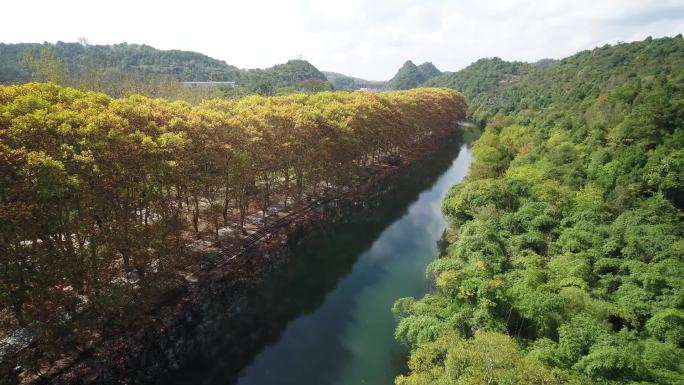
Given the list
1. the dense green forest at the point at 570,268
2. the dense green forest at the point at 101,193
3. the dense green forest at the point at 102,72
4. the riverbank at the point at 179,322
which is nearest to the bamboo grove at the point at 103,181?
the dense green forest at the point at 101,193

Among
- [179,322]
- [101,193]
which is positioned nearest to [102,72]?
[101,193]

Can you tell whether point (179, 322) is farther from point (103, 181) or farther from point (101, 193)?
point (103, 181)

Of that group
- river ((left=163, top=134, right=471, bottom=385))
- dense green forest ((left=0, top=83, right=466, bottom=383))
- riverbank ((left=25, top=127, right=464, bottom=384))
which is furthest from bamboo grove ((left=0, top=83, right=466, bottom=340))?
river ((left=163, top=134, right=471, bottom=385))

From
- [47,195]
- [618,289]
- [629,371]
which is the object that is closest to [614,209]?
[618,289]

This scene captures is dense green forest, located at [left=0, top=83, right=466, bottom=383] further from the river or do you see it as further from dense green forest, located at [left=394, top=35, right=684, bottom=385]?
dense green forest, located at [left=394, top=35, right=684, bottom=385]

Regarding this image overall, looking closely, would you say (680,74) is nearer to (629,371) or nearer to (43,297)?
(629,371)

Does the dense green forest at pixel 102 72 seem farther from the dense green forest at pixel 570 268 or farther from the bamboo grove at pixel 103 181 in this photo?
the dense green forest at pixel 570 268
